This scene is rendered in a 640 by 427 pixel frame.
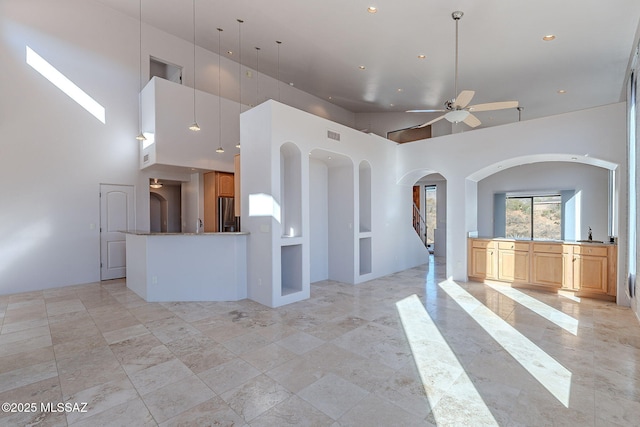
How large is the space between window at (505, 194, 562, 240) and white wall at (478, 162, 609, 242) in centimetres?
36

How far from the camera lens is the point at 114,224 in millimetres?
6590

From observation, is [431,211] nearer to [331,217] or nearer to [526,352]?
[331,217]

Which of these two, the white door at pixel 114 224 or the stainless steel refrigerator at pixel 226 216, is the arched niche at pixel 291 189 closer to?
the stainless steel refrigerator at pixel 226 216

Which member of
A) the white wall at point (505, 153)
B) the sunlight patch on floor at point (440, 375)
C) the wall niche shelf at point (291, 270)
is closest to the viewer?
the sunlight patch on floor at point (440, 375)

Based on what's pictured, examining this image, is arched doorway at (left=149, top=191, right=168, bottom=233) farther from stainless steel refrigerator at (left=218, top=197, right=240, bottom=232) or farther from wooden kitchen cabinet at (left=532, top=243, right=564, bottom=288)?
wooden kitchen cabinet at (left=532, top=243, right=564, bottom=288)

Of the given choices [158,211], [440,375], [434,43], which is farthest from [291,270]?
[158,211]

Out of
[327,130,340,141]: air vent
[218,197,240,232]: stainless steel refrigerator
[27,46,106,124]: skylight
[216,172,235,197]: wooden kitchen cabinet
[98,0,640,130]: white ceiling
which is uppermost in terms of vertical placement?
[98,0,640,130]: white ceiling

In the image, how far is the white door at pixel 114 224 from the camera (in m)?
6.42

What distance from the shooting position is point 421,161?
6816 millimetres

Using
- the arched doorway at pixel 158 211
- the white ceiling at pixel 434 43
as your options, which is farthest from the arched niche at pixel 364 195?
the arched doorway at pixel 158 211

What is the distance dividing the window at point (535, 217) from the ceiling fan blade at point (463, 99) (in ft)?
17.5

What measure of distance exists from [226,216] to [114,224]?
2.47 m

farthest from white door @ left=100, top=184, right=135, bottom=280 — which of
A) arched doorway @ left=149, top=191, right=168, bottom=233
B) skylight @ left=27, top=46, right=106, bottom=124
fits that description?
arched doorway @ left=149, top=191, right=168, bottom=233

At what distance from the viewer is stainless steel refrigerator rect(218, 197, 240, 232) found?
7.45 metres
